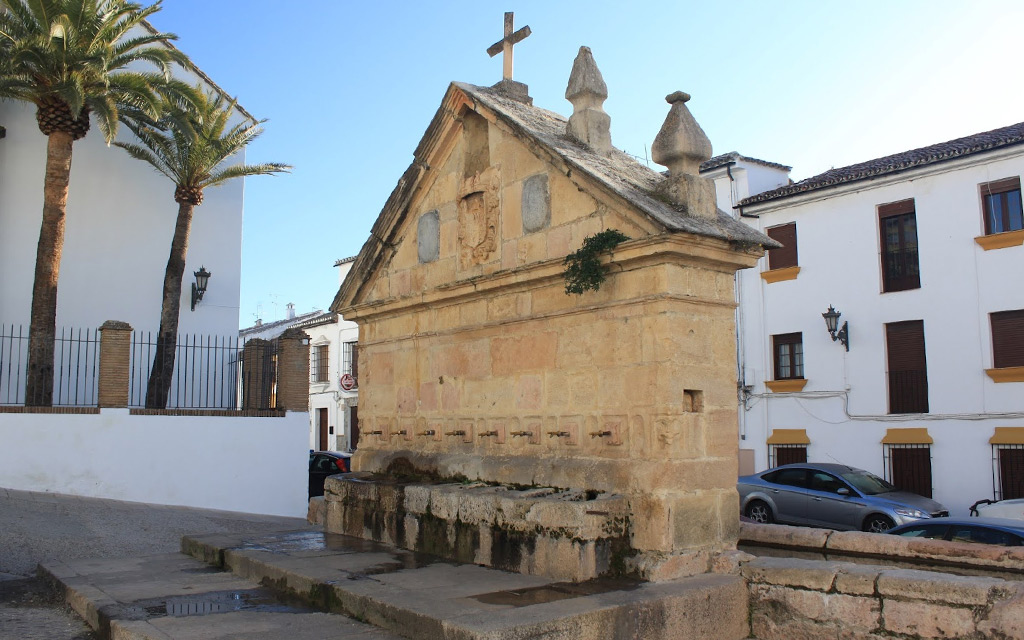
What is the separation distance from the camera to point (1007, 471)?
51.7ft

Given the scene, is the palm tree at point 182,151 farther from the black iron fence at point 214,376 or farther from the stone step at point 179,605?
the stone step at point 179,605

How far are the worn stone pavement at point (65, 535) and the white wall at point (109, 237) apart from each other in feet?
17.7

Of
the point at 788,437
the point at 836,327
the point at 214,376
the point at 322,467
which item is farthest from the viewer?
the point at 788,437

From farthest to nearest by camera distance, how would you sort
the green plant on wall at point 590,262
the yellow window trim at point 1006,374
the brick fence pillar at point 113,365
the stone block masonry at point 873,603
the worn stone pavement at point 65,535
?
the yellow window trim at point 1006,374
the brick fence pillar at point 113,365
the worn stone pavement at point 65,535
the green plant on wall at point 590,262
the stone block masonry at point 873,603

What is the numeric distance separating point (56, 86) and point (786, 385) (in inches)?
613

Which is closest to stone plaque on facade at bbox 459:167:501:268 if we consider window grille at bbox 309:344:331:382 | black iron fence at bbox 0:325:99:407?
black iron fence at bbox 0:325:99:407

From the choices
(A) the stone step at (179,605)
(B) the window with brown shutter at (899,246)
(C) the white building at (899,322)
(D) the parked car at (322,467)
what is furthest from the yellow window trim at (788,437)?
(A) the stone step at (179,605)

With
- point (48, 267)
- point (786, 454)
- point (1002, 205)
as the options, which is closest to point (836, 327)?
point (786, 454)

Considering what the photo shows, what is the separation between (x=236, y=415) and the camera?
45.7 feet

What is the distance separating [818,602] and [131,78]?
1424 cm

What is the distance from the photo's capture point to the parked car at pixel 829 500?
1230cm

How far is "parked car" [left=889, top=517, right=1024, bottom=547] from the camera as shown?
729 cm

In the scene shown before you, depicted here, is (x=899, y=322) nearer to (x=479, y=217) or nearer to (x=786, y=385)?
(x=786, y=385)

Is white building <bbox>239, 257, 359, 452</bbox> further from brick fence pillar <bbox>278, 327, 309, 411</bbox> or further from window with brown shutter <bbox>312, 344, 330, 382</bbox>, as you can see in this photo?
brick fence pillar <bbox>278, 327, 309, 411</bbox>
